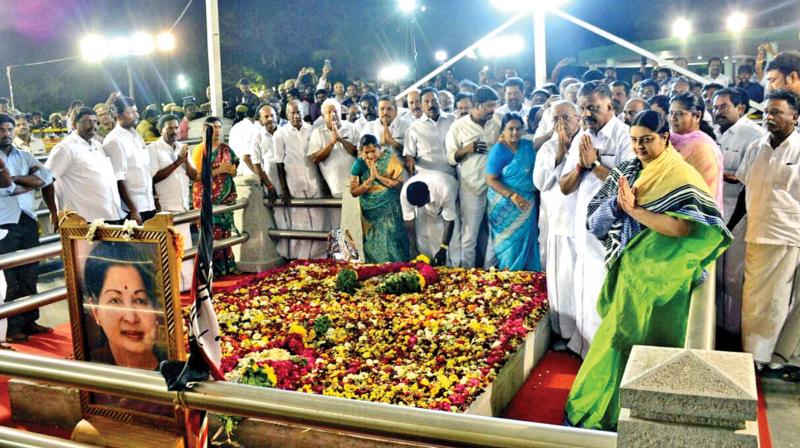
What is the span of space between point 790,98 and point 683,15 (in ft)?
47.2

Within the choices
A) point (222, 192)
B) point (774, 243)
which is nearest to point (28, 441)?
point (774, 243)

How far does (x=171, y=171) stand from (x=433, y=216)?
9.66ft

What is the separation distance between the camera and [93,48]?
22125 mm

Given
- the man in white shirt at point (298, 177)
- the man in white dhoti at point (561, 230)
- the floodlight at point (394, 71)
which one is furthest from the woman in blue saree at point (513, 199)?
the floodlight at point (394, 71)

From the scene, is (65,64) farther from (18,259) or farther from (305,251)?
(18,259)

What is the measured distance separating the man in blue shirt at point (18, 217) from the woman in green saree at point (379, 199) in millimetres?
3064

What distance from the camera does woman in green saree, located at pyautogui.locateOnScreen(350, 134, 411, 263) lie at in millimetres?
8148

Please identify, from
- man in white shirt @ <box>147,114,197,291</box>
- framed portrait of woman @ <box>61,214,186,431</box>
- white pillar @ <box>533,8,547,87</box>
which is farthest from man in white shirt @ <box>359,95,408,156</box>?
framed portrait of woman @ <box>61,214,186,431</box>

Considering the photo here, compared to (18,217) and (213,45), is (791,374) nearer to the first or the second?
(18,217)

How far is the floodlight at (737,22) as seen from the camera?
17172 millimetres

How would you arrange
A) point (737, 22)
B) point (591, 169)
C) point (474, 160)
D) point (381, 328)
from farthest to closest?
point (737, 22)
point (474, 160)
point (381, 328)
point (591, 169)

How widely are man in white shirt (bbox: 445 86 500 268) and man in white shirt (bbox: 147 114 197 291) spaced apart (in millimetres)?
2961

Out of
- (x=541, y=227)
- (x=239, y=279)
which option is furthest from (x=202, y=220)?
(x=239, y=279)

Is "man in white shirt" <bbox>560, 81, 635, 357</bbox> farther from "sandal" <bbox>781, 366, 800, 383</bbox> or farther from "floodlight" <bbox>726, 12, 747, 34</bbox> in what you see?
"floodlight" <bbox>726, 12, 747, 34</bbox>
